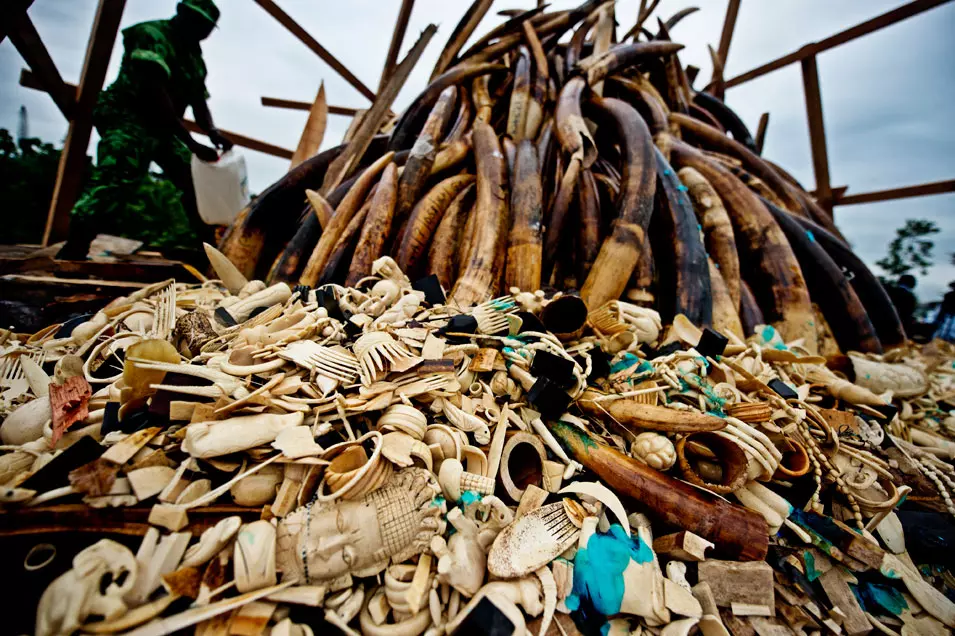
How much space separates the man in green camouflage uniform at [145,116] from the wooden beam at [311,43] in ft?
2.14

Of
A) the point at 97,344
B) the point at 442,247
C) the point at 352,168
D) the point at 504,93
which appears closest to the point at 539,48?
the point at 504,93

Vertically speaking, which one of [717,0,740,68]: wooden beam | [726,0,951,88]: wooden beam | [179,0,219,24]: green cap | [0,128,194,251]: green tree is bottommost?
[0,128,194,251]: green tree

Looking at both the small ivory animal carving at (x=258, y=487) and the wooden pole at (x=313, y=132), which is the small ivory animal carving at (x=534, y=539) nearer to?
the small ivory animal carving at (x=258, y=487)

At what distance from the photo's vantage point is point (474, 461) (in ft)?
2.97

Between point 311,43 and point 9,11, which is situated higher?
point 311,43

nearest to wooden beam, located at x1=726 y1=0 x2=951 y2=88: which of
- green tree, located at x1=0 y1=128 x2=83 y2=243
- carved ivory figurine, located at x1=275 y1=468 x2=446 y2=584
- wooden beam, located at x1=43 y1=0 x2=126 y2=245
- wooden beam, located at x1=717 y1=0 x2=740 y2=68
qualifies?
wooden beam, located at x1=717 y1=0 x2=740 y2=68

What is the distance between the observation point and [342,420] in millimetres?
883

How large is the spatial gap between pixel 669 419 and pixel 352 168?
260 centimetres

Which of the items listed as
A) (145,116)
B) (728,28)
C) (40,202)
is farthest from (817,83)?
(40,202)

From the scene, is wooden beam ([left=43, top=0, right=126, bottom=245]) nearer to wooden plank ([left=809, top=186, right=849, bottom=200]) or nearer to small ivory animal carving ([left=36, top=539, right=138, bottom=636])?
small ivory animal carving ([left=36, top=539, right=138, bottom=636])

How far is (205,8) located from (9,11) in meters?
2.55

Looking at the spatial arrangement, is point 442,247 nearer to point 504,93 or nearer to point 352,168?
point 352,168

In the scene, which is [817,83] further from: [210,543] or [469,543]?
[210,543]

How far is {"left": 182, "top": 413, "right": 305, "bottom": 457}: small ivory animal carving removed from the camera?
74 cm
